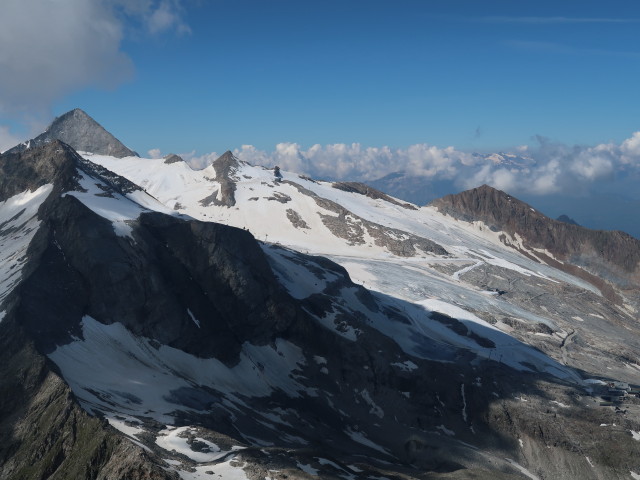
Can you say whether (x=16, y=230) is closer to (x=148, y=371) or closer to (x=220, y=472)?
(x=148, y=371)

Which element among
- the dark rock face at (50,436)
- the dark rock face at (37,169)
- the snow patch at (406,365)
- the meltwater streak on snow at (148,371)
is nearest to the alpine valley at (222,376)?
the dark rock face at (50,436)

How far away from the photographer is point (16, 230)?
129875mm

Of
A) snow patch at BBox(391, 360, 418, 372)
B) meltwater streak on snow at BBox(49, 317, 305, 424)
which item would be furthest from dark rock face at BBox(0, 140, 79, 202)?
snow patch at BBox(391, 360, 418, 372)

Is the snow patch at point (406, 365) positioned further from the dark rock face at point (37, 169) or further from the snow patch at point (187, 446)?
the dark rock face at point (37, 169)

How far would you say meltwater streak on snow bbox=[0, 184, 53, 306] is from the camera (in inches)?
4156

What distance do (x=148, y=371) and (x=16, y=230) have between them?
57.6 metres

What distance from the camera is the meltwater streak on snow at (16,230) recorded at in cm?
10556

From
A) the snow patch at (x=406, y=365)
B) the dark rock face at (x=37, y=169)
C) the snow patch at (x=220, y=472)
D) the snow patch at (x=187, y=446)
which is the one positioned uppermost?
the dark rock face at (x=37, y=169)

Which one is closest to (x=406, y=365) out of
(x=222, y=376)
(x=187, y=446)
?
(x=222, y=376)

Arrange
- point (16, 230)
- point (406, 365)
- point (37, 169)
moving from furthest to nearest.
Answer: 1. point (37, 169)
2. point (16, 230)
3. point (406, 365)

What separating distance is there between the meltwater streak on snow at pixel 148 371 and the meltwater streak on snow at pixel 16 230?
15.2m

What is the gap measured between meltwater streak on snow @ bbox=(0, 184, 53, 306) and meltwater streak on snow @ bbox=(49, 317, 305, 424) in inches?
598

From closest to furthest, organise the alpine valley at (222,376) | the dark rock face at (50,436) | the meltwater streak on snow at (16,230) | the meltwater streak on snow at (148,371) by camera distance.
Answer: the dark rock face at (50,436), the alpine valley at (222,376), the meltwater streak on snow at (148,371), the meltwater streak on snow at (16,230)

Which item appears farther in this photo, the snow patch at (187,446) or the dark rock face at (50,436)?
the snow patch at (187,446)
